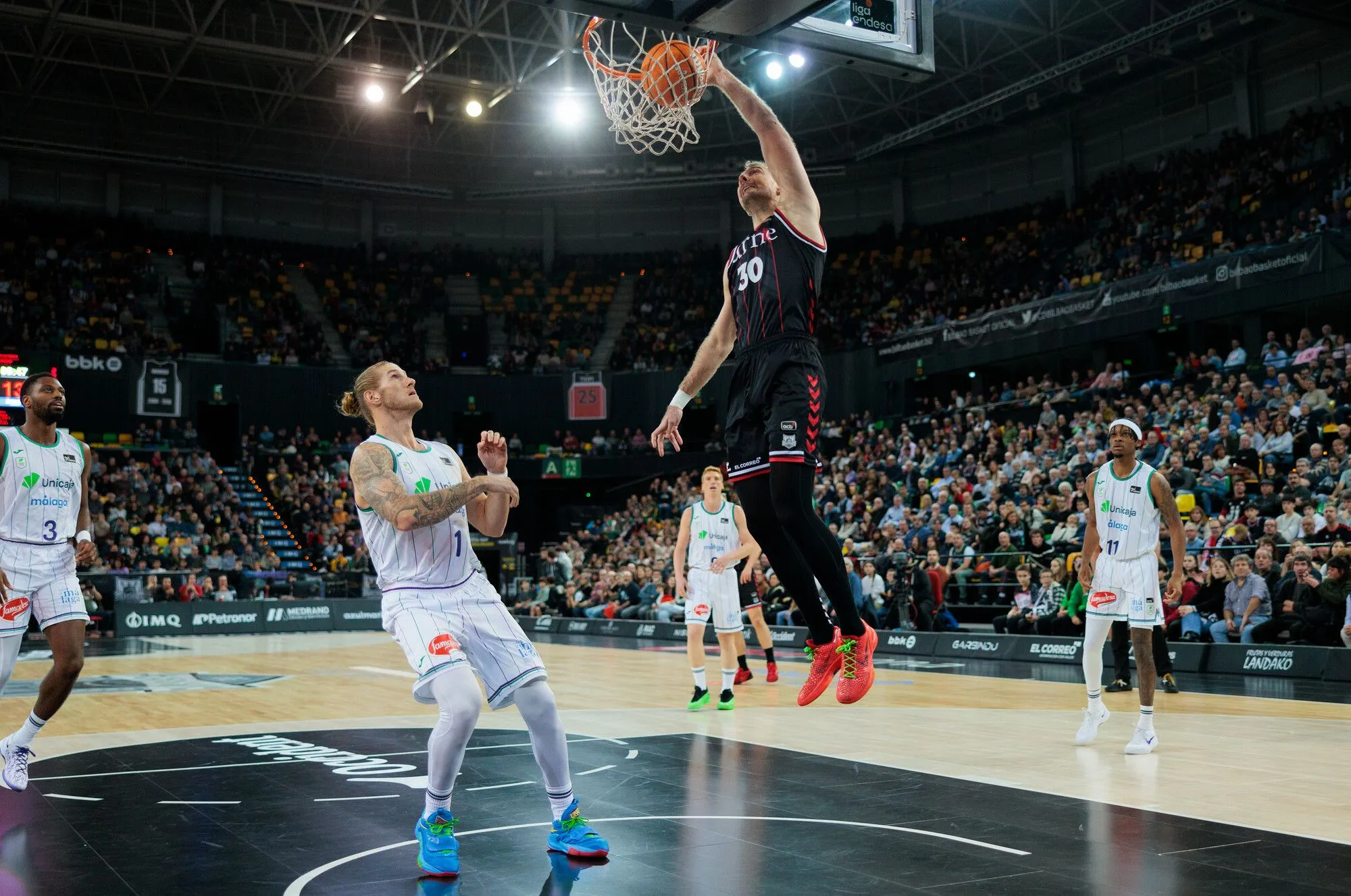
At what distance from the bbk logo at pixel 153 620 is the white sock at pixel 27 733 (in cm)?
1743

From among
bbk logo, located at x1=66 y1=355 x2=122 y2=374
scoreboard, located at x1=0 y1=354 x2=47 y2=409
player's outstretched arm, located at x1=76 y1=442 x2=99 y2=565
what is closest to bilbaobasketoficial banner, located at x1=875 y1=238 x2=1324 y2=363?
scoreboard, located at x1=0 y1=354 x2=47 y2=409

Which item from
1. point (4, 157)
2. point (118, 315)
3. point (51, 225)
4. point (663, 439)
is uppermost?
point (4, 157)

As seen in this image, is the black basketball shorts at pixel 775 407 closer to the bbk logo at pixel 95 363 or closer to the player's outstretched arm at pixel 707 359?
the player's outstretched arm at pixel 707 359

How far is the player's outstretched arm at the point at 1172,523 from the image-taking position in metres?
8.57

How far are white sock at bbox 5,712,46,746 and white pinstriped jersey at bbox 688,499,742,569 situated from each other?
249 inches

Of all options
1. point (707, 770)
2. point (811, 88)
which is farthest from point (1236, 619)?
point (811, 88)

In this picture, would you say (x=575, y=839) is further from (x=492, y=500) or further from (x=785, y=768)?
(x=785, y=768)

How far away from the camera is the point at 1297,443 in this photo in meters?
16.9

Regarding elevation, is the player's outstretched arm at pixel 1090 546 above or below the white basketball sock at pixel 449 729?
above

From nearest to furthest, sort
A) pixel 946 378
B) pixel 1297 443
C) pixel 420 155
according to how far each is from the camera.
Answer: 1. pixel 1297 443
2. pixel 946 378
3. pixel 420 155

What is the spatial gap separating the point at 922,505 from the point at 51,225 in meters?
26.9

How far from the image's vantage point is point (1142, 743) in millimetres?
8031


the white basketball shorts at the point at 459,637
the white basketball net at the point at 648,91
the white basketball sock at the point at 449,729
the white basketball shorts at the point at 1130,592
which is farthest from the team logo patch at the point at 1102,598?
the white basketball sock at the point at 449,729

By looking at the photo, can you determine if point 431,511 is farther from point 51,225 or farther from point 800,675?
point 51,225
